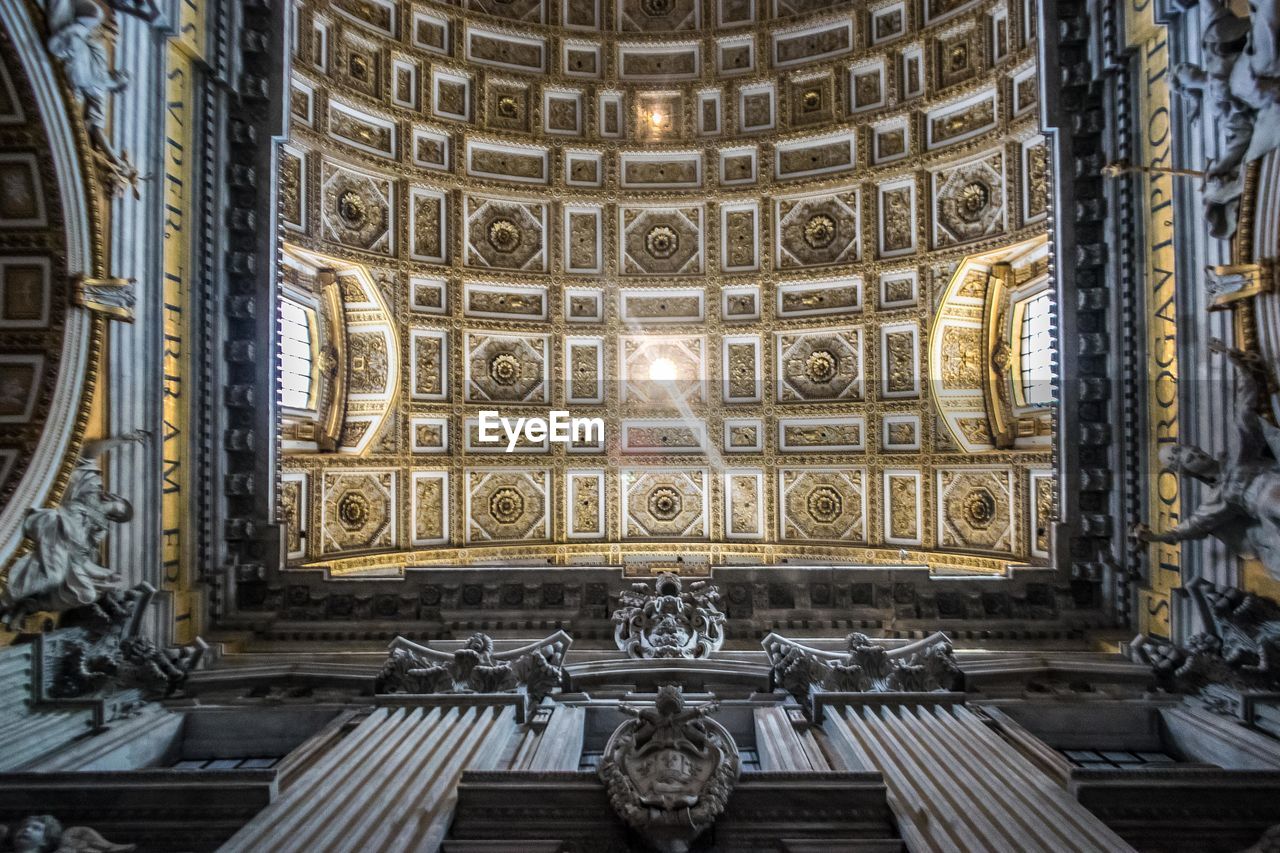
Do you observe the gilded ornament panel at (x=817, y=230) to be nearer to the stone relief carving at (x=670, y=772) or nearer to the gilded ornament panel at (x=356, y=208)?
the gilded ornament panel at (x=356, y=208)

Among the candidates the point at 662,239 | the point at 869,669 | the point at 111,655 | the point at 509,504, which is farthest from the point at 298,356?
the point at 869,669

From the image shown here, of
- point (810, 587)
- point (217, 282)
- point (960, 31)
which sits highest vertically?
point (960, 31)

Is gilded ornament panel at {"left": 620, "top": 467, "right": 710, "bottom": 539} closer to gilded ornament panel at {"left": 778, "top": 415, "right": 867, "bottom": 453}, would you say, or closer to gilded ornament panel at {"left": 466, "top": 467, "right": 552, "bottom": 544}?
gilded ornament panel at {"left": 466, "top": 467, "right": 552, "bottom": 544}

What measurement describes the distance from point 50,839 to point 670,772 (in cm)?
651

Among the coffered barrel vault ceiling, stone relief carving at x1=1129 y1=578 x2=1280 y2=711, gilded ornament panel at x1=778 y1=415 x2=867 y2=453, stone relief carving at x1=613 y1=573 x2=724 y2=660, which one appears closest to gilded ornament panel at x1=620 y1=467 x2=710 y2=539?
the coffered barrel vault ceiling

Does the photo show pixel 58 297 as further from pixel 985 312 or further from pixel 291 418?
pixel 985 312

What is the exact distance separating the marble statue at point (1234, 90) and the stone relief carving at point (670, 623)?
1030 cm

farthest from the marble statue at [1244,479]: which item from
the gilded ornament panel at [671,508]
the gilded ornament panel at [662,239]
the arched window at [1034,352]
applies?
the gilded ornament panel at [662,239]

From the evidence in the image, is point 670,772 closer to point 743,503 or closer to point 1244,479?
point 1244,479

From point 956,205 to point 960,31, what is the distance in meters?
4.35

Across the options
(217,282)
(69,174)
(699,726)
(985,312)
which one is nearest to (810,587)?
(699,726)

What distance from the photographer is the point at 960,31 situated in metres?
18.5

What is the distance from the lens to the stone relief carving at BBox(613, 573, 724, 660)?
13070mm

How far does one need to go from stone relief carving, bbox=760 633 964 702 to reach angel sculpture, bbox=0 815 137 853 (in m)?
8.93
